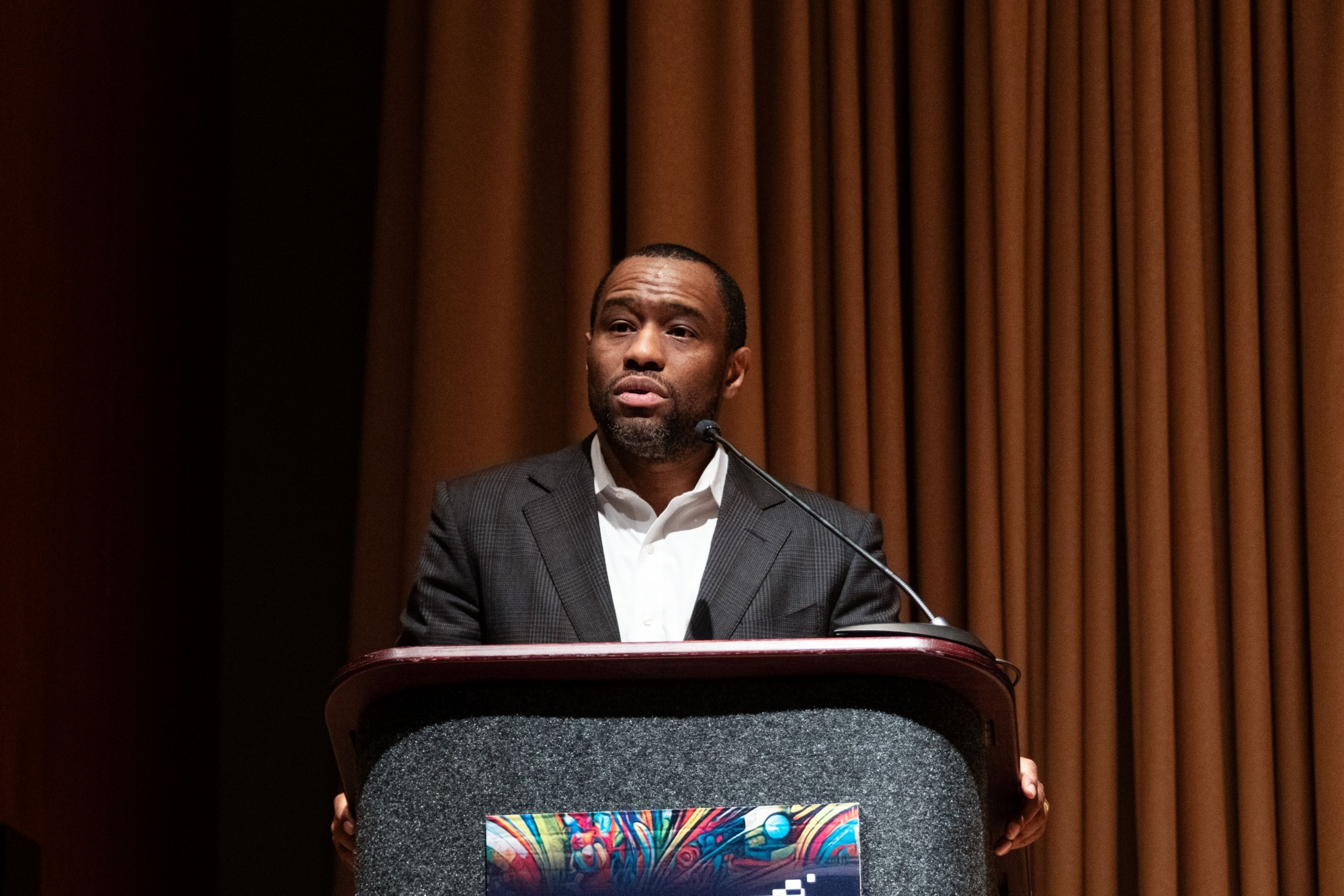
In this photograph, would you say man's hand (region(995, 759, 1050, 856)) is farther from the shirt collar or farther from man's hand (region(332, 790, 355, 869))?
the shirt collar

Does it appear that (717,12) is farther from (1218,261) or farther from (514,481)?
(514,481)

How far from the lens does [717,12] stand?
262cm

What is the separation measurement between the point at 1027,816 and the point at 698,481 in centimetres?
68

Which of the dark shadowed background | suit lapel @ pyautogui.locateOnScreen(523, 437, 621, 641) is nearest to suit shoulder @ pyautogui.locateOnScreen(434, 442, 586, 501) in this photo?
suit lapel @ pyautogui.locateOnScreen(523, 437, 621, 641)

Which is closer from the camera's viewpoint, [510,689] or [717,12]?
[510,689]

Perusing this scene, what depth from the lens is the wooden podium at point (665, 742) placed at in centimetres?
104

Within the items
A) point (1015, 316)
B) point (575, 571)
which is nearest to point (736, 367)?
point (575, 571)

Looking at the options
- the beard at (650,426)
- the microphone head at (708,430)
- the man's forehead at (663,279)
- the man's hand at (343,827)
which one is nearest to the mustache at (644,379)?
the beard at (650,426)

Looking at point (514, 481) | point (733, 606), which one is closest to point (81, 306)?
point (514, 481)

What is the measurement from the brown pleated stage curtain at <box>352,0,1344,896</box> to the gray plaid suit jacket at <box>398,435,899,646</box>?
684 mm

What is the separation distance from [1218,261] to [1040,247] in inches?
11.9

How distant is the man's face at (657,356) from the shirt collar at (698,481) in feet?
0.13

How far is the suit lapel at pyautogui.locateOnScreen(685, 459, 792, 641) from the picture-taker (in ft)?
5.41

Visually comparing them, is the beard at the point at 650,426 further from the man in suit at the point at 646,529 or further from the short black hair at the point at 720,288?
the short black hair at the point at 720,288
